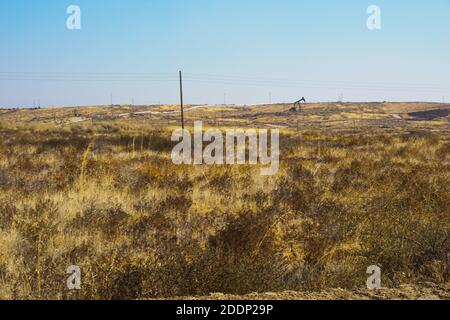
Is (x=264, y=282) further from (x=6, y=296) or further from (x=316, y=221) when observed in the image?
(x=316, y=221)

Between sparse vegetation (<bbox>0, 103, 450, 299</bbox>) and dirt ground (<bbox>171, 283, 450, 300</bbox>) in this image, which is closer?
dirt ground (<bbox>171, 283, 450, 300</bbox>)

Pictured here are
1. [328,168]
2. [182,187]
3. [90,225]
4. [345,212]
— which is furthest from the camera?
[328,168]

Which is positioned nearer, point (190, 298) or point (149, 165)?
point (190, 298)

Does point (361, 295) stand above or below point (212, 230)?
above

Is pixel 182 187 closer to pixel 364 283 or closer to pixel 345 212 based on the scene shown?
pixel 345 212

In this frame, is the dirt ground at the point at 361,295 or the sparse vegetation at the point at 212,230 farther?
the sparse vegetation at the point at 212,230

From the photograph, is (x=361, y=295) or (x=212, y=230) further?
(x=212, y=230)

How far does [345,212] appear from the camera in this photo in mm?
6926

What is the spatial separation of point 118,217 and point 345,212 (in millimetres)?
3856

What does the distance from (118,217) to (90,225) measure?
0.52 metres

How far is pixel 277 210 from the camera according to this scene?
704 cm
